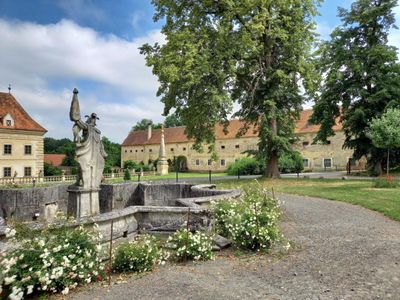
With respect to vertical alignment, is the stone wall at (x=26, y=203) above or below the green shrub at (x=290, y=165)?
below

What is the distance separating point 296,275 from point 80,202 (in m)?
5.29

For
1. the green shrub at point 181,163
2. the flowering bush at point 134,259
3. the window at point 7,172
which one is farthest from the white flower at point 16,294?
the green shrub at point 181,163

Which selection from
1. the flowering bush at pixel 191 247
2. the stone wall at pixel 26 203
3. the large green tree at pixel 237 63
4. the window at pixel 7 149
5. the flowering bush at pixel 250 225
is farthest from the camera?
the window at pixel 7 149

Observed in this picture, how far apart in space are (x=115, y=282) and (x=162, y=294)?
0.88 metres

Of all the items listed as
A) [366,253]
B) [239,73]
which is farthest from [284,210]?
[239,73]

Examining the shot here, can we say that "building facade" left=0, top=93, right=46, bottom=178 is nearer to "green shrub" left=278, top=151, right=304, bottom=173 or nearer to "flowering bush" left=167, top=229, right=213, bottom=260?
"green shrub" left=278, top=151, right=304, bottom=173

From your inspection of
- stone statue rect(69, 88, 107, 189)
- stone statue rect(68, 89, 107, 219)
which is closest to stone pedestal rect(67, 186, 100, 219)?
stone statue rect(68, 89, 107, 219)

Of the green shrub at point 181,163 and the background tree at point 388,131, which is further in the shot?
the green shrub at point 181,163

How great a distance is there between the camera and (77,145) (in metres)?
7.66

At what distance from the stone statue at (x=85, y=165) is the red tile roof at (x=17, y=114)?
3152 centimetres

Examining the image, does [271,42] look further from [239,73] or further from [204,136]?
[204,136]

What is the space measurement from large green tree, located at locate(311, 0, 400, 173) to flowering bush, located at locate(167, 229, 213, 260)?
22682 mm

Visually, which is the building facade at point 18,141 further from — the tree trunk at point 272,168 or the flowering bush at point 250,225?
the flowering bush at point 250,225

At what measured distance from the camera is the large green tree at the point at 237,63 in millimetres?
18453
